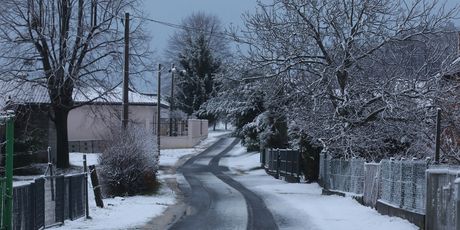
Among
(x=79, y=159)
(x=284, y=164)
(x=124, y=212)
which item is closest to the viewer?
(x=124, y=212)

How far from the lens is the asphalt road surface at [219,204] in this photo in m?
16.2

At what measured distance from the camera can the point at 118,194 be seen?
23828 millimetres

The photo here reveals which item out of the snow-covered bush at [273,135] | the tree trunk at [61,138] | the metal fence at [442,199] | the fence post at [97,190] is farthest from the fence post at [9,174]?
the snow-covered bush at [273,135]

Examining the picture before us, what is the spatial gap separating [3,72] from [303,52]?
16254 millimetres

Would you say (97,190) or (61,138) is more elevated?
(61,138)

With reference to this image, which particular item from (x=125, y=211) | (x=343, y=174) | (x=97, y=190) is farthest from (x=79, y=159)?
(x=125, y=211)

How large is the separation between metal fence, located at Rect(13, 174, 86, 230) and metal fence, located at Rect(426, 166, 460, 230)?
736 centimetres

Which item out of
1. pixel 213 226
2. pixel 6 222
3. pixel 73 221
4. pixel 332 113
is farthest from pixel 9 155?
pixel 332 113

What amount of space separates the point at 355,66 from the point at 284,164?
9.09 meters

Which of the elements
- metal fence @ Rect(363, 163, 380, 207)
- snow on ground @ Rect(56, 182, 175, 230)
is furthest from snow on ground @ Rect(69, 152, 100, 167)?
metal fence @ Rect(363, 163, 380, 207)

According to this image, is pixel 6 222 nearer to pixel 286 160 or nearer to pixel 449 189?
pixel 449 189

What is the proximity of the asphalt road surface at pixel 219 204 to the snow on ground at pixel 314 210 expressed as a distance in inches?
18.6

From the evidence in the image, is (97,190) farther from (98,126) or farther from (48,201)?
(98,126)

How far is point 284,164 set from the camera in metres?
34.8
